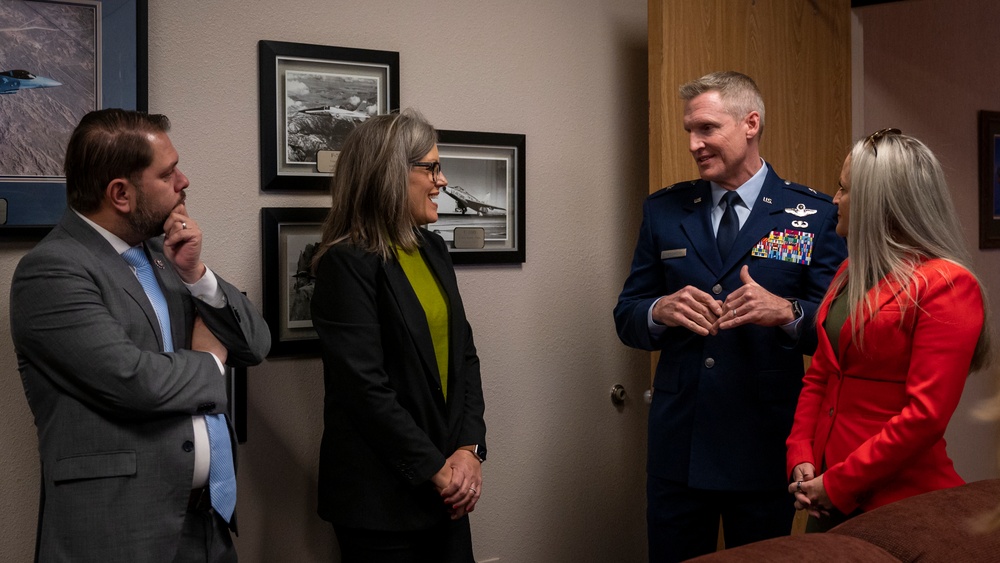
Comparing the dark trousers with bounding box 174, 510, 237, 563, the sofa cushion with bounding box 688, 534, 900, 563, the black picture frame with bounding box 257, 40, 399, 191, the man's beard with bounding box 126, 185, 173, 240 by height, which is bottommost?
the dark trousers with bounding box 174, 510, 237, 563

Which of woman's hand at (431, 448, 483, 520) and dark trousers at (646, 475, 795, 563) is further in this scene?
dark trousers at (646, 475, 795, 563)

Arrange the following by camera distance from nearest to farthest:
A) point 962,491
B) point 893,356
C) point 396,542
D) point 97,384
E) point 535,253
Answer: point 962,491 < point 97,384 < point 893,356 < point 396,542 < point 535,253

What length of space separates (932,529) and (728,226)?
115 cm

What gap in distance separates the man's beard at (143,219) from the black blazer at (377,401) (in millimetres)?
399

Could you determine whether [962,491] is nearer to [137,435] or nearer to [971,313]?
[971,313]

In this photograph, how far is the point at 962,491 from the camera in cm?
134

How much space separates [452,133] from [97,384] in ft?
4.34

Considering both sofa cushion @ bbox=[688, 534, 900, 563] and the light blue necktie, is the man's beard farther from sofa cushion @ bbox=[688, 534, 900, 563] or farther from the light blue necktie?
sofa cushion @ bbox=[688, 534, 900, 563]

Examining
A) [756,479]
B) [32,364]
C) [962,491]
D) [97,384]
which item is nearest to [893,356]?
[962,491]

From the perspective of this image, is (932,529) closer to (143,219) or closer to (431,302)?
(431,302)

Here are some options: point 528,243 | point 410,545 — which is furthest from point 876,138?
point 410,545

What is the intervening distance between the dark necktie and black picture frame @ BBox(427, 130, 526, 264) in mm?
697

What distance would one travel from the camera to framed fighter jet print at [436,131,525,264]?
2623 mm

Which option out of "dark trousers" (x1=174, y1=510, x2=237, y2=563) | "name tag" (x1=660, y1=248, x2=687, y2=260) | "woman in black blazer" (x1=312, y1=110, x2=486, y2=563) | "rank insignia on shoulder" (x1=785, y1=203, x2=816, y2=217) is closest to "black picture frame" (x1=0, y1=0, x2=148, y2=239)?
"woman in black blazer" (x1=312, y1=110, x2=486, y2=563)
